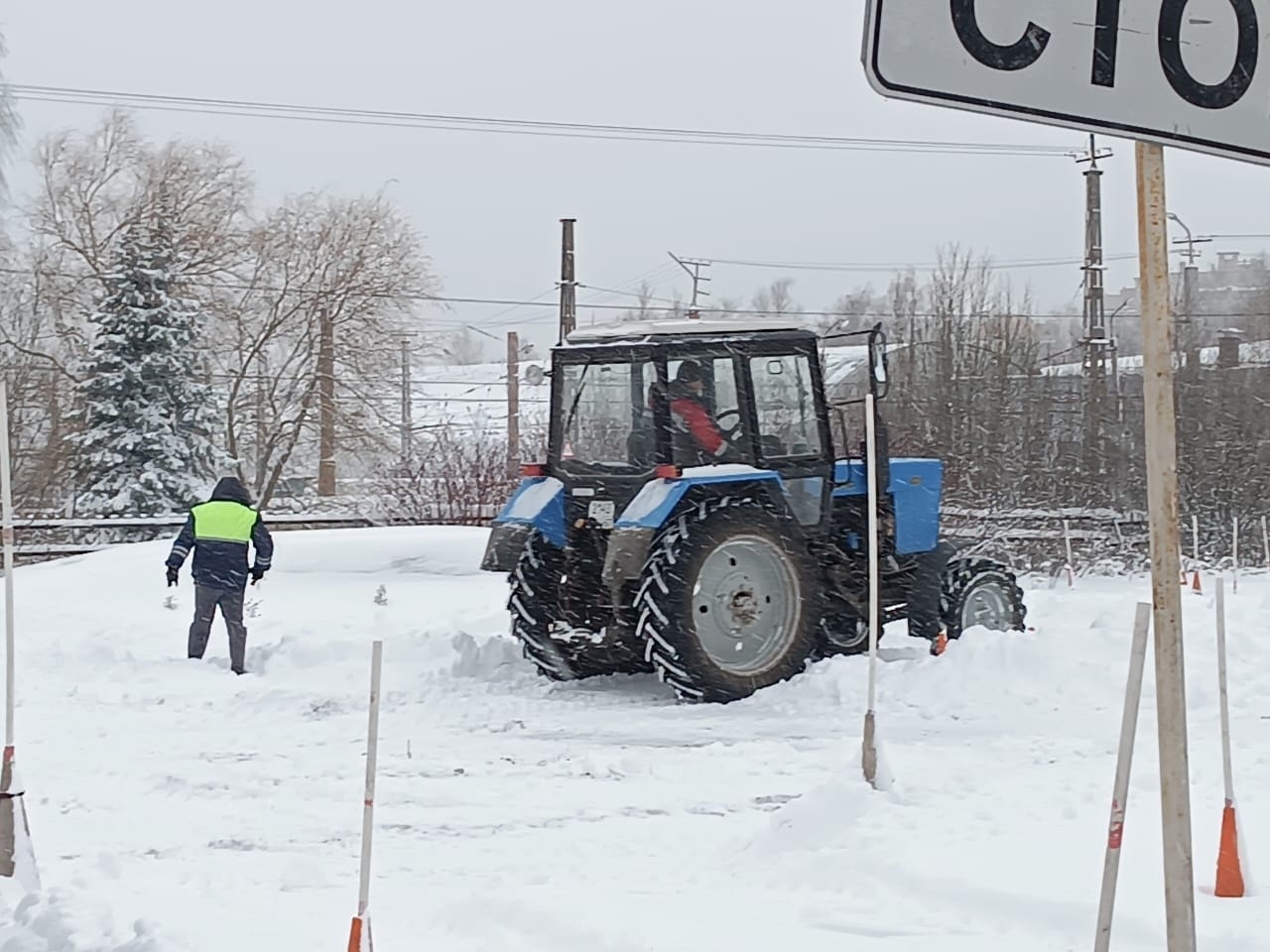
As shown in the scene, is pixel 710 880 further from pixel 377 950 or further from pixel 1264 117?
pixel 1264 117

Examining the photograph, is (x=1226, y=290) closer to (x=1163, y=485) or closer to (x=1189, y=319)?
(x=1189, y=319)

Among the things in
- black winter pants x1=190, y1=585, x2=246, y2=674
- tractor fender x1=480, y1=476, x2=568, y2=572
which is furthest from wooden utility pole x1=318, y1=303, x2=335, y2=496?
tractor fender x1=480, y1=476, x2=568, y2=572

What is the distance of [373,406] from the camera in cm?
3691

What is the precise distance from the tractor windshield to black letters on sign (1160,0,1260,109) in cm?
771

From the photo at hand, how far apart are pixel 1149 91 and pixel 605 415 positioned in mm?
8079

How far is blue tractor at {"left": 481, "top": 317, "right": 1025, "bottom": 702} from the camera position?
9844mm

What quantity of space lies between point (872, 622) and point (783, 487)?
10.6 ft

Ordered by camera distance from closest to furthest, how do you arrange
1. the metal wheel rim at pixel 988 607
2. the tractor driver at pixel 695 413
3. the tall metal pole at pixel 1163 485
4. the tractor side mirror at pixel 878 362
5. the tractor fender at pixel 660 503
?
the tall metal pole at pixel 1163 485, the tractor side mirror at pixel 878 362, the tractor fender at pixel 660 503, the tractor driver at pixel 695 413, the metal wheel rim at pixel 988 607

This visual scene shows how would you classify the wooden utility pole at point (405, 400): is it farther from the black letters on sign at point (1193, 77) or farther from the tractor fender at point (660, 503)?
the black letters on sign at point (1193, 77)

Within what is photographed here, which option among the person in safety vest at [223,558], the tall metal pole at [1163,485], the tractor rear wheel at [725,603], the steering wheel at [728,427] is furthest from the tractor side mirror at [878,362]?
the tall metal pole at [1163,485]

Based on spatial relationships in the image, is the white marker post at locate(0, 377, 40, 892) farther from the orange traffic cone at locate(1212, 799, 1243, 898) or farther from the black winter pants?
the black winter pants

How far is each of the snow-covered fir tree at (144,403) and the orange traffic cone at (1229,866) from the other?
85.5ft

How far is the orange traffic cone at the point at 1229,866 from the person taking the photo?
15.9ft

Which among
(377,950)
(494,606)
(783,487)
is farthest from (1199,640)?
(377,950)
